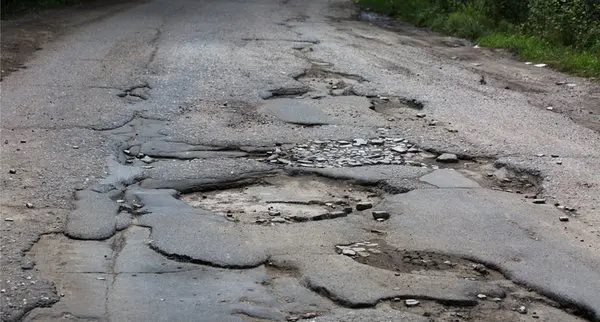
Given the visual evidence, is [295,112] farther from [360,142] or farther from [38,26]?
[38,26]

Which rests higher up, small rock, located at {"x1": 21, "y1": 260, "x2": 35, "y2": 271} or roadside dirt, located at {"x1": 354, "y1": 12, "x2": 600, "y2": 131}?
small rock, located at {"x1": 21, "y1": 260, "x2": 35, "y2": 271}

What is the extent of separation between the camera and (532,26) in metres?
14.3

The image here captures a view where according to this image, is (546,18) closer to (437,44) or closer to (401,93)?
(437,44)

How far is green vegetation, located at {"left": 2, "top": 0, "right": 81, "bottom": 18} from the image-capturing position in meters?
17.1

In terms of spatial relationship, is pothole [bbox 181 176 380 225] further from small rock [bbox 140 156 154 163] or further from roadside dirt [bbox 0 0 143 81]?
roadside dirt [bbox 0 0 143 81]

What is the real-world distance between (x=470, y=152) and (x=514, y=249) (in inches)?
86.3

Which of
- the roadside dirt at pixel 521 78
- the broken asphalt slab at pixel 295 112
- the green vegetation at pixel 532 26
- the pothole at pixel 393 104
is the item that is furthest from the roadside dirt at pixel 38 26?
the green vegetation at pixel 532 26

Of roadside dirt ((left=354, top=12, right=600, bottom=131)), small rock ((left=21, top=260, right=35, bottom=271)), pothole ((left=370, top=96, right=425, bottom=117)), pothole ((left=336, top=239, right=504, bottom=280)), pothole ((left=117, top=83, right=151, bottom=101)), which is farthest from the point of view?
roadside dirt ((left=354, top=12, right=600, bottom=131))

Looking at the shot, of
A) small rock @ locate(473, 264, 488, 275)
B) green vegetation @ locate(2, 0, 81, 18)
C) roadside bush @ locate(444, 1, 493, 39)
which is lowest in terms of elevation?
green vegetation @ locate(2, 0, 81, 18)

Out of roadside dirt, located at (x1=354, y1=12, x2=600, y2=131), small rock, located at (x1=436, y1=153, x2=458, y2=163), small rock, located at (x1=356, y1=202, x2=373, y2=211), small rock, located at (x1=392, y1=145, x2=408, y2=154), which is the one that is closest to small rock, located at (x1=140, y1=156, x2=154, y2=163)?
small rock, located at (x1=356, y1=202, x2=373, y2=211)

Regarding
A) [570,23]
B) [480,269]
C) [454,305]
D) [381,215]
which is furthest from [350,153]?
[570,23]

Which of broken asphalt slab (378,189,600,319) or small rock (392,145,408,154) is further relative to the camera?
small rock (392,145,408,154)

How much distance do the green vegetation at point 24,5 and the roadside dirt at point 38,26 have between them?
1.13 feet

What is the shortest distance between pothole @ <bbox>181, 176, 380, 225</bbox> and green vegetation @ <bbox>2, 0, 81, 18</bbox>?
1207cm
